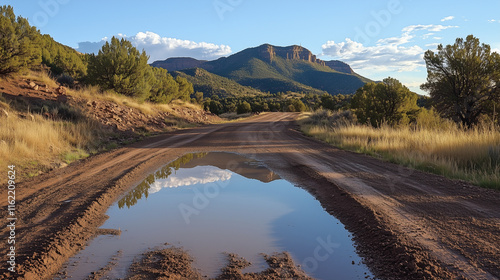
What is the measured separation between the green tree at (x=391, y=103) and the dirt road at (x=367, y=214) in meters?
13.4

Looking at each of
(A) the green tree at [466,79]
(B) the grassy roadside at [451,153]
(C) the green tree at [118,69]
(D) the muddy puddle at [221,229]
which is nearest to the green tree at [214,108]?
(C) the green tree at [118,69]

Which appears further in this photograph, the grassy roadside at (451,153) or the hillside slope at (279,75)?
the hillside slope at (279,75)

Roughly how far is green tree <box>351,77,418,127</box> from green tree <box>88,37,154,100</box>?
18796mm

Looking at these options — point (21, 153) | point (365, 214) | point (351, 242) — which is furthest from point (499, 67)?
point (21, 153)

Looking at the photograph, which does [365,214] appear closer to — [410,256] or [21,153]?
[410,256]

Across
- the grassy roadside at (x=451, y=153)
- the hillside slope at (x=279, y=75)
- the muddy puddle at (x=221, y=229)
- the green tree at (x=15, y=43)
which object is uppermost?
→ the hillside slope at (x=279, y=75)

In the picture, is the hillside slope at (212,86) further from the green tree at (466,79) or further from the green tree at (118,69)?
the green tree at (466,79)

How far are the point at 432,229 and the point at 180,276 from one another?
11.2 feet

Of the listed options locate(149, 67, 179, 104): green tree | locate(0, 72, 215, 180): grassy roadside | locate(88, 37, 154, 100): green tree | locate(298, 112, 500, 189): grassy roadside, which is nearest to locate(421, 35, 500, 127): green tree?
locate(298, 112, 500, 189): grassy roadside

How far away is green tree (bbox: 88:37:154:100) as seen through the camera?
82.0 feet

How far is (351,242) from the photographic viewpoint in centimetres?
416

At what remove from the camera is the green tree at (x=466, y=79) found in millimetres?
16141

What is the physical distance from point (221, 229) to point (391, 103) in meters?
19.9

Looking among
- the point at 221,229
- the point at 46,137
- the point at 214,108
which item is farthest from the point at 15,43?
the point at 214,108
